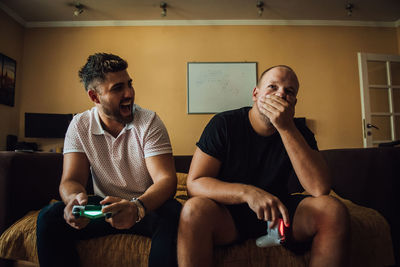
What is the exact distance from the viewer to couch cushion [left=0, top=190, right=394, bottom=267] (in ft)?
3.10

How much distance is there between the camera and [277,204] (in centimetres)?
79

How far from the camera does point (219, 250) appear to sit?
93cm

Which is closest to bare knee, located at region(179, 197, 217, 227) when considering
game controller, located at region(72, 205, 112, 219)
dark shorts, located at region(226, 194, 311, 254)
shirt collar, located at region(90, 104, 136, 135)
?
dark shorts, located at region(226, 194, 311, 254)

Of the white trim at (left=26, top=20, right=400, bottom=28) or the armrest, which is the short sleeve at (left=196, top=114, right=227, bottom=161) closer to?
the armrest

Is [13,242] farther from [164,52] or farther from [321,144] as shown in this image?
[321,144]

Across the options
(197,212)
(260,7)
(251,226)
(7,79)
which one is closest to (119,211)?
(197,212)

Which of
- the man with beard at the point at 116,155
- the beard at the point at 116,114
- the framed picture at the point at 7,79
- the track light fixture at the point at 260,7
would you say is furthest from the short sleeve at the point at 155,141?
the framed picture at the point at 7,79

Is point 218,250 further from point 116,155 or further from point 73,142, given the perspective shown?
point 73,142

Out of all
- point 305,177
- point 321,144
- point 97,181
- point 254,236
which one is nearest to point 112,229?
point 97,181

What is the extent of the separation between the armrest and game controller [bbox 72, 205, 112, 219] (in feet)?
2.01

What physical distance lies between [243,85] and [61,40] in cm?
253

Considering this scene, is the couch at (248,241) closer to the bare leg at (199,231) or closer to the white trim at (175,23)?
the bare leg at (199,231)

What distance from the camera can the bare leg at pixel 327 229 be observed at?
30.6 inches

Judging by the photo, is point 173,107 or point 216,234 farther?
point 173,107
